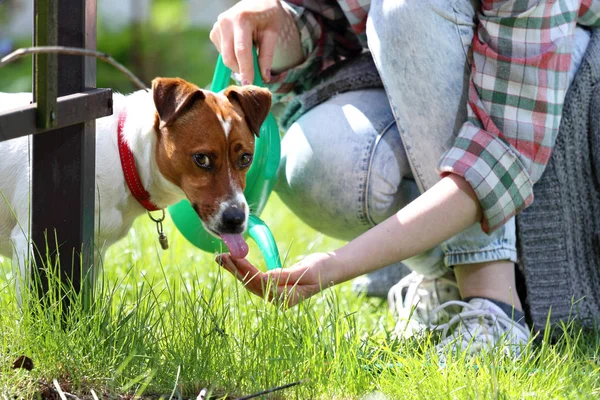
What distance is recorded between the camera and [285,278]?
→ 182 cm

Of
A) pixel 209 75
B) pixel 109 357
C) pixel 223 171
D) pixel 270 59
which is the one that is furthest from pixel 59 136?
pixel 209 75

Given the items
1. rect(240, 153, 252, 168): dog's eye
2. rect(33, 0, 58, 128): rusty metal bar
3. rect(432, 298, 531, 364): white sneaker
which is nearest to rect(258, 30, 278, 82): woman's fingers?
rect(240, 153, 252, 168): dog's eye

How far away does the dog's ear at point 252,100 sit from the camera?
7.30ft

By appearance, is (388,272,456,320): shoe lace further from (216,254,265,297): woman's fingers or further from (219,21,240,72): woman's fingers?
(219,21,240,72): woman's fingers

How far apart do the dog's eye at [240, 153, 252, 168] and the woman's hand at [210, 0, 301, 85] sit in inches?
8.5

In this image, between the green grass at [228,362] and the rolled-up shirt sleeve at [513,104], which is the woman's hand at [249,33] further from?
the green grass at [228,362]

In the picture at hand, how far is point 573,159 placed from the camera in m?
2.21

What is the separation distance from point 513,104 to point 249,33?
71cm

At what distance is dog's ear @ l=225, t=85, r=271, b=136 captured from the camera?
2227 millimetres

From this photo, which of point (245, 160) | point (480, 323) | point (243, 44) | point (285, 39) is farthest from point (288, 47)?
point (480, 323)

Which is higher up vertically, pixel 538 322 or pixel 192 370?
pixel 192 370

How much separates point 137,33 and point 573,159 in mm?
4585

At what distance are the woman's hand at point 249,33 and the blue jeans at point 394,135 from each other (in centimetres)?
24

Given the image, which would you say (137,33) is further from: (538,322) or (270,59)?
(538,322)
